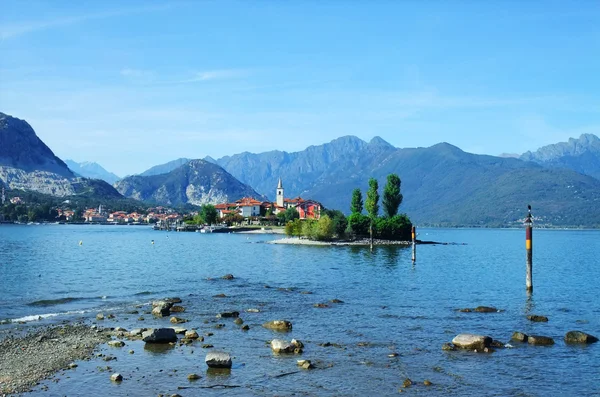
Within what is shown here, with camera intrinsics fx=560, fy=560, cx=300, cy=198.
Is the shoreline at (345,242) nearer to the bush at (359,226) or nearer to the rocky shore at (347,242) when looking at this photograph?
the rocky shore at (347,242)

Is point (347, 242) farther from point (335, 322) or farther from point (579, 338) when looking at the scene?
point (579, 338)

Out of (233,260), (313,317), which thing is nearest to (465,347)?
(313,317)

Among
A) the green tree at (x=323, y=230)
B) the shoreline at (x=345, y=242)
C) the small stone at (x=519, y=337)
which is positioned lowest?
the small stone at (x=519, y=337)

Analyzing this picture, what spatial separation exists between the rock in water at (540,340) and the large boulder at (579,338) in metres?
1.21

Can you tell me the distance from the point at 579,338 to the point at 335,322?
51.1 ft

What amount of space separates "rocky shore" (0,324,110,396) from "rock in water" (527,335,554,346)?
25266 mm

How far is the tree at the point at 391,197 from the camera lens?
161 metres

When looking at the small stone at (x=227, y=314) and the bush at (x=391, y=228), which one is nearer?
the small stone at (x=227, y=314)

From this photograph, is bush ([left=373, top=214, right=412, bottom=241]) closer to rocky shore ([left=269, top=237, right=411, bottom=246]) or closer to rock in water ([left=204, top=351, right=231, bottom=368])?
rocky shore ([left=269, top=237, right=411, bottom=246])

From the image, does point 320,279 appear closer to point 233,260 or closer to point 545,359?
point 233,260

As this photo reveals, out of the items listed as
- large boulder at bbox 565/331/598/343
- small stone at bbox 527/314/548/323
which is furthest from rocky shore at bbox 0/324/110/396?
small stone at bbox 527/314/548/323

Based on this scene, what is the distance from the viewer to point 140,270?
80.4 m

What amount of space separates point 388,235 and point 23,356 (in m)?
131

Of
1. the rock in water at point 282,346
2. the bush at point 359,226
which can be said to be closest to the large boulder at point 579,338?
the rock in water at point 282,346
